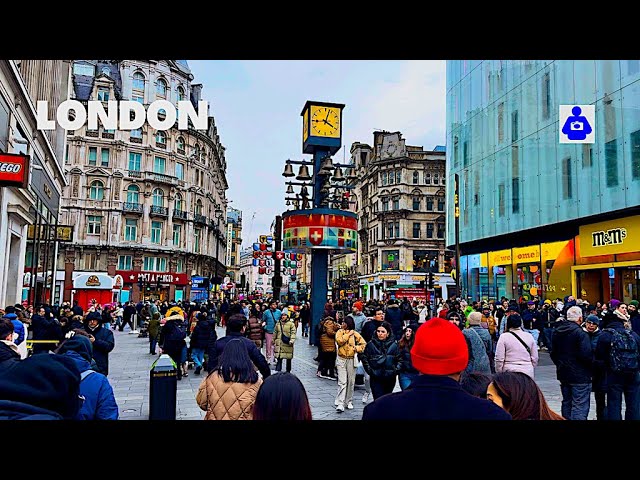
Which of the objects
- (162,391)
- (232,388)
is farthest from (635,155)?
(232,388)

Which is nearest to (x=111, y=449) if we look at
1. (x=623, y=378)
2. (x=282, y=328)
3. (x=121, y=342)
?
(x=623, y=378)

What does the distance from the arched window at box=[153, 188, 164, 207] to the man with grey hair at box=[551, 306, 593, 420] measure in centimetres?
5253

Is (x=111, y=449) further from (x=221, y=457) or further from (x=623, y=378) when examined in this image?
(x=623, y=378)

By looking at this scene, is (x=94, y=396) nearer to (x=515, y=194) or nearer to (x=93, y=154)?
(x=515, y=194)

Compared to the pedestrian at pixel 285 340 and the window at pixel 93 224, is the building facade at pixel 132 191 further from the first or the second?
the pedestrian at pixel 285 340

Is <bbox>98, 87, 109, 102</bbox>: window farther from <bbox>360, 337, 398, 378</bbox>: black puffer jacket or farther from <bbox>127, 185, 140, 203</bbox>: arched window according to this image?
<bbox>360, 337, 398, 378</bbox>: black puffer jacket

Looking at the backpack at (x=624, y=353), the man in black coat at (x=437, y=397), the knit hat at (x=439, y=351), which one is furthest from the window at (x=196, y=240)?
the man in black coat at (x=437, y=397)

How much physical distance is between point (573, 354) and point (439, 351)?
543 cm

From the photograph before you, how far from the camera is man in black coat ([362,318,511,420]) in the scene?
8.19 feet

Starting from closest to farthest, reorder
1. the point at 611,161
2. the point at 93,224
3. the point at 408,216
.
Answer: the point at 611,161
the point at 93,224
the point at 408,216

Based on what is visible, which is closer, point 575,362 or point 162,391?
point 575,362

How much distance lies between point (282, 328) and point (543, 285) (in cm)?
2080

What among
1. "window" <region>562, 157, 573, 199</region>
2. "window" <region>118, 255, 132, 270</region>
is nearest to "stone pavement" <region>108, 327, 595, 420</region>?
"window" <region>562, 157, 573, 199</region>

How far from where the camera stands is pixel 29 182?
18.9 m
